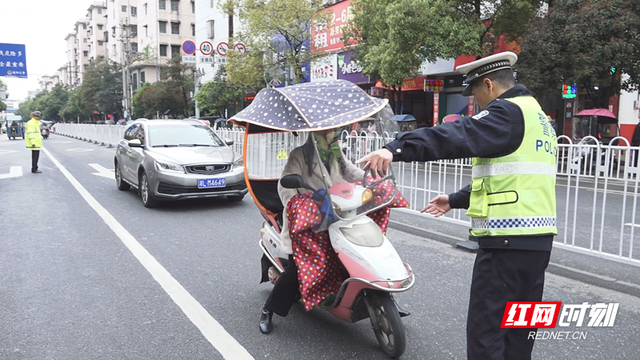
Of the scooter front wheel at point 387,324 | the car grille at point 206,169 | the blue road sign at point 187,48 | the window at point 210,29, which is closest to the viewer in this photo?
the scooter front wheel at point 387,324

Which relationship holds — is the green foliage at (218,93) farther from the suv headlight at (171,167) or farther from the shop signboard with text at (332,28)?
the suv headlight at (171,167)

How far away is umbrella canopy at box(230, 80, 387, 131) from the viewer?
10.8ft

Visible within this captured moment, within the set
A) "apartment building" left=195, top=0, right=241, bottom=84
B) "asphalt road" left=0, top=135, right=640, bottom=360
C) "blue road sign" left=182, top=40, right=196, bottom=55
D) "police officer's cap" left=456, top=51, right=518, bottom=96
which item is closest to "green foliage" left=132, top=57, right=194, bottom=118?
"apartment building" left=195, top=0, right=241, bottom=84

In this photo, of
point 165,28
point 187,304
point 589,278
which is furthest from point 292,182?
point 165,28

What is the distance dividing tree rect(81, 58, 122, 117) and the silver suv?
55.0 m

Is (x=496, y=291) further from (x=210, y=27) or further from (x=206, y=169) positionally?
(x=210, y=27)

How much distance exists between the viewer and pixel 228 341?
11.8 ft

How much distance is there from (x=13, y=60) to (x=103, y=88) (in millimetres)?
32961

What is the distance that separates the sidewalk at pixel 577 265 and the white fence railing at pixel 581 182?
0.46 ft

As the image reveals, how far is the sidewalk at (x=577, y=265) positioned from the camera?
4914 millimetres

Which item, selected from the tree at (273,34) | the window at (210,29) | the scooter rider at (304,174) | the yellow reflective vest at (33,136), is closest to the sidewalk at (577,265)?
the scooter rider at (304,174)

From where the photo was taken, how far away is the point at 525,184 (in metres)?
2.30

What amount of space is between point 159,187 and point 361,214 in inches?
225

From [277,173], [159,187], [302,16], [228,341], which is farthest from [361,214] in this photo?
[302,16]
